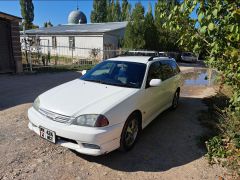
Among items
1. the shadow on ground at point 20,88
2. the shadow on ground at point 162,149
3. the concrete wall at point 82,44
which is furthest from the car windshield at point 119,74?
the concrete wall at point 82,44

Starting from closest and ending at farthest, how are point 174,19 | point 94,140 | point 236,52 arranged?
point 236,52 < point 174,19 < point 94,140

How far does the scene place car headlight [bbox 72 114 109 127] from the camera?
3.46 metres

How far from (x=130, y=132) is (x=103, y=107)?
839mm

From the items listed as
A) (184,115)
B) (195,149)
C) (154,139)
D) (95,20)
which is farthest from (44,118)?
(95,20)

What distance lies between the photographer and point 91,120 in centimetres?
348

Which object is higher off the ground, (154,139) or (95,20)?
(95,20)

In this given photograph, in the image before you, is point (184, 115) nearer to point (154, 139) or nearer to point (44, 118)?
point (154, 139)

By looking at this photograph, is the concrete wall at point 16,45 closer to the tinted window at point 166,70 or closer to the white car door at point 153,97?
the tinted window at point 166,70

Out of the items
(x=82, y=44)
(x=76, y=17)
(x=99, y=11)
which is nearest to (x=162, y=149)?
(x=82, y=44)

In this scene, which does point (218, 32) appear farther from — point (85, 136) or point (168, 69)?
point (168, 69)

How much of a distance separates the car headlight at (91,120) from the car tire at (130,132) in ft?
1.60

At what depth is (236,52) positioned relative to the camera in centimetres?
229

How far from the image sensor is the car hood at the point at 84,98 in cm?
361

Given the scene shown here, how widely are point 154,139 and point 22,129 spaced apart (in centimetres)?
274
